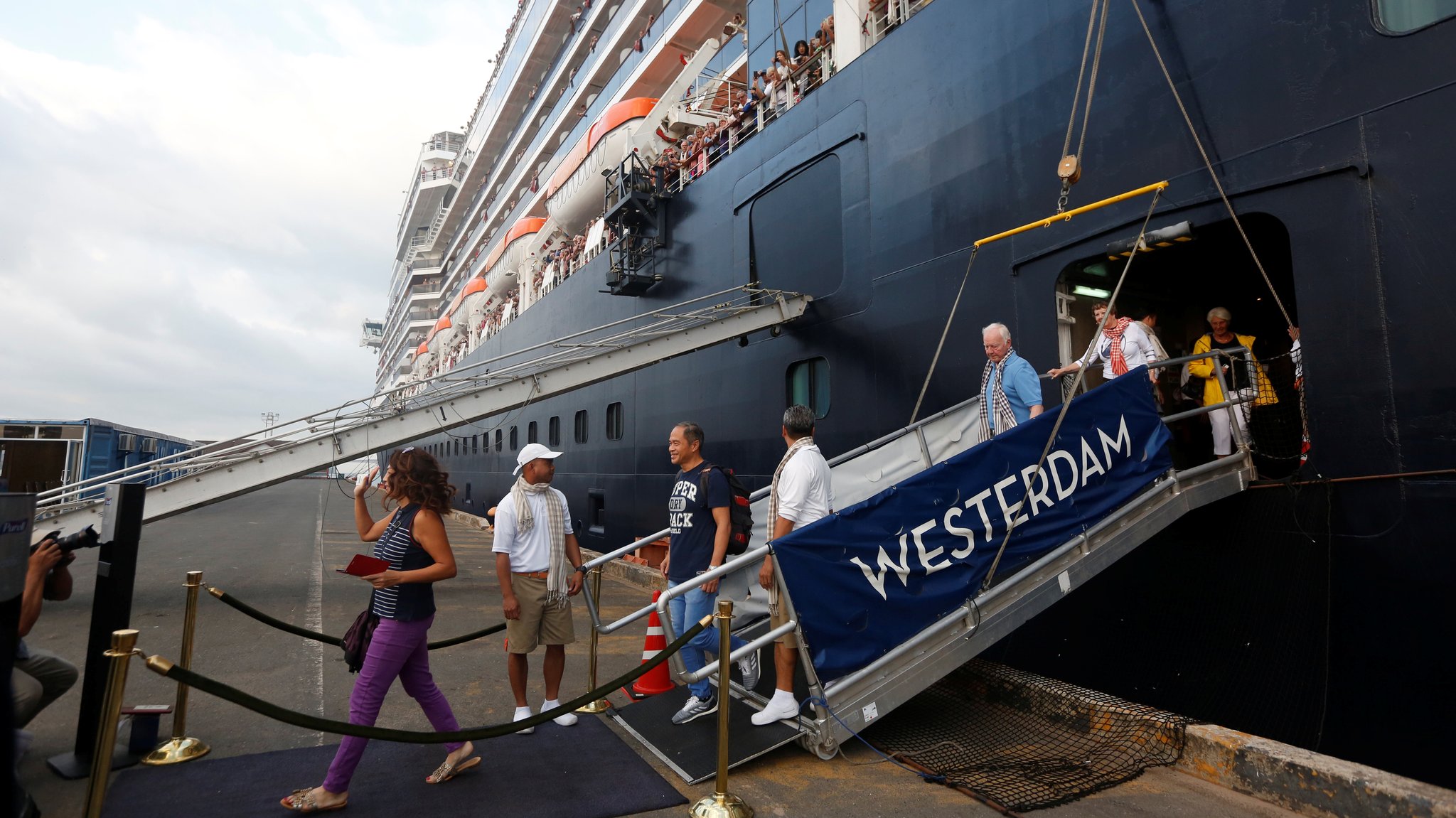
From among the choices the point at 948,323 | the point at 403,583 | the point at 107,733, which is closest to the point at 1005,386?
the point at 948,323

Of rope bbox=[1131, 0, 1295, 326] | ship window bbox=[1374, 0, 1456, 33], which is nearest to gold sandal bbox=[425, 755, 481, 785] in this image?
rope bbox=[1131, 0, 1295, 326]

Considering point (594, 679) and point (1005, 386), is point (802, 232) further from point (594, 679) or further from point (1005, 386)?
point (594, 679)

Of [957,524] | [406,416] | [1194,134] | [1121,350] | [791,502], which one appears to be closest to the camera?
[957,524]

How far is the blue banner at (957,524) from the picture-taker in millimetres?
3705

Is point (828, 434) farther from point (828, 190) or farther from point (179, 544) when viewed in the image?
point (179, 544)

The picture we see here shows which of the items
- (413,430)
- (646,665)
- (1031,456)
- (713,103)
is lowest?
(646,665)

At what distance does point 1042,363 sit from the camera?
18.3 ft

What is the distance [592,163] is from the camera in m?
14.4

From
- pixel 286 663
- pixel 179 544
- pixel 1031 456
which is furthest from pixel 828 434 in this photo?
pixel 179 544

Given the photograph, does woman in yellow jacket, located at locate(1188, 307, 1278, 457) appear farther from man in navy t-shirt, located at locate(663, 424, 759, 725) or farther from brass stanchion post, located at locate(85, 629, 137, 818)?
brass stanchion post, located at locate(85, 629, 137, 818)

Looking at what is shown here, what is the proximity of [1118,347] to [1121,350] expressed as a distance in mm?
66

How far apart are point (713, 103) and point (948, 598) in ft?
35.1

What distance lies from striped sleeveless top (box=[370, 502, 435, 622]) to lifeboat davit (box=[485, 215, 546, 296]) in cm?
1787

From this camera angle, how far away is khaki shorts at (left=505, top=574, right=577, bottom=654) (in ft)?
13.8
